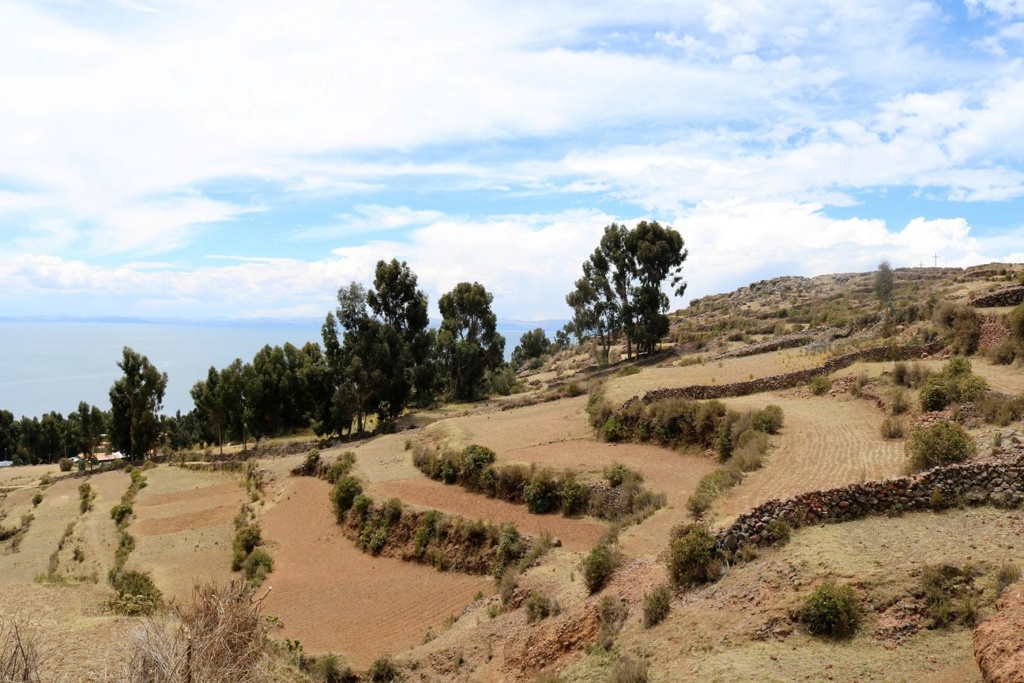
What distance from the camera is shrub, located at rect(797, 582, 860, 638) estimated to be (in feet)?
29.3

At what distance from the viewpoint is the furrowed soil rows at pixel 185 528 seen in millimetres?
20375

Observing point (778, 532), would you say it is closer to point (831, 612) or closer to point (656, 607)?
point (831, 612)

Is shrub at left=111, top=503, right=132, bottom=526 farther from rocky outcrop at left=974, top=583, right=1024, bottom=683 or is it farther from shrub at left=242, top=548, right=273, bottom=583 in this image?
rocky outcrop at left=974, top=583, right=1024, bottom=683

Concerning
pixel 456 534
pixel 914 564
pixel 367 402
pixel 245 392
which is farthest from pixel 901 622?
pixel 245 392

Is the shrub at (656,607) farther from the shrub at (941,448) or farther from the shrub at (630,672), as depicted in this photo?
the shrub at (941,448)

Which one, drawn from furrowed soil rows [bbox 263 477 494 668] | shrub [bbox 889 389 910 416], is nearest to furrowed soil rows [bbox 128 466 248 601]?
furrowed soil rows [bbox 263 477 494 668]

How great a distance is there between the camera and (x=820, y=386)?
79.2 ft

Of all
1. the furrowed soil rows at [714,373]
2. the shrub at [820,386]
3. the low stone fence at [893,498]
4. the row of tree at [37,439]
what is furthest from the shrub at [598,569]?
the row of tree at [37,439]

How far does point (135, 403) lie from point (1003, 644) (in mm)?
50136

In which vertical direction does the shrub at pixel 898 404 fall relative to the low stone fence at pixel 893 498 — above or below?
above

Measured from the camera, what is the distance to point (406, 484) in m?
23.5

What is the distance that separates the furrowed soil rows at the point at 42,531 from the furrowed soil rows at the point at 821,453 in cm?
1798

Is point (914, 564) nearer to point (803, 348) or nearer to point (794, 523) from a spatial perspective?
point (794, 523)

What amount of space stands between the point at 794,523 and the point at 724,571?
1.67m
